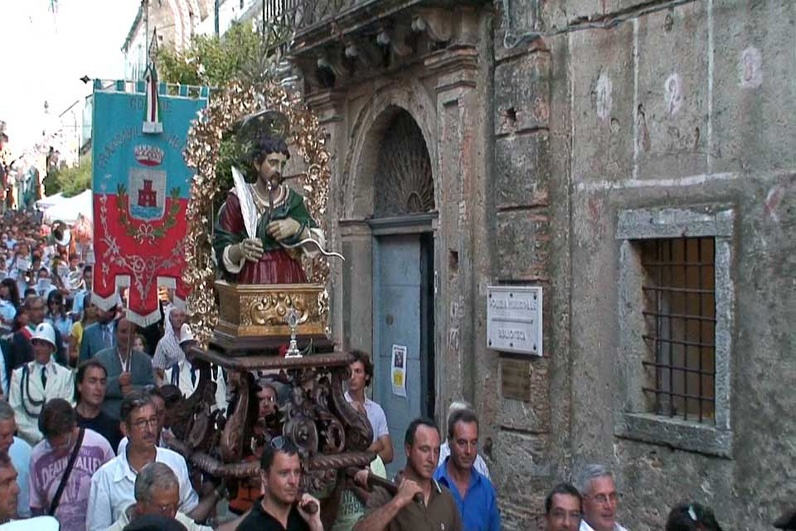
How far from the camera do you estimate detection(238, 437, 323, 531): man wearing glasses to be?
4.27 meters

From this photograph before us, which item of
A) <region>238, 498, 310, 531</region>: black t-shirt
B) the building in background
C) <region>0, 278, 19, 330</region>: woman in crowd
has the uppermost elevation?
the building in background

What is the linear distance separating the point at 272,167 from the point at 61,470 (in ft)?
6.89

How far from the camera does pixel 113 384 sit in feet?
24.2

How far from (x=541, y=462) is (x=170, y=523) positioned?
5.14 metres

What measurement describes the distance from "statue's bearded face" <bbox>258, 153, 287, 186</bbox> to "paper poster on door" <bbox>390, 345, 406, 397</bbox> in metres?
4.44

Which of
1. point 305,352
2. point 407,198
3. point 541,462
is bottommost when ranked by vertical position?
point 541,462

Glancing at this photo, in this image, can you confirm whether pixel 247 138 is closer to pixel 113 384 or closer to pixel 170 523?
pixel 113 384

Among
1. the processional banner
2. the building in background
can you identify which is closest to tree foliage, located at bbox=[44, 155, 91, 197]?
the building in background

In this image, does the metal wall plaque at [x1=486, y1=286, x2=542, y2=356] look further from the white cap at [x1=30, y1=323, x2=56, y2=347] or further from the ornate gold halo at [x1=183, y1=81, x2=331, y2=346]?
the white cap at [x1=30, y1=323, x2=56, y2=347]

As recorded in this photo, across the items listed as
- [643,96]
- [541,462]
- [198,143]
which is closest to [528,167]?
[643,96]

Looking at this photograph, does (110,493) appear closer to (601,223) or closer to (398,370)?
(601,223)

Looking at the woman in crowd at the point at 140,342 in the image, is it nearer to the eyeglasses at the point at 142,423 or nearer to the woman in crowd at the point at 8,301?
the woman in crowd at the point at 8,301

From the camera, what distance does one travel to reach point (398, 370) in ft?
34.1

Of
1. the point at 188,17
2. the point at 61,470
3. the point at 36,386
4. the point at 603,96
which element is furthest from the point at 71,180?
the point at 61,470
